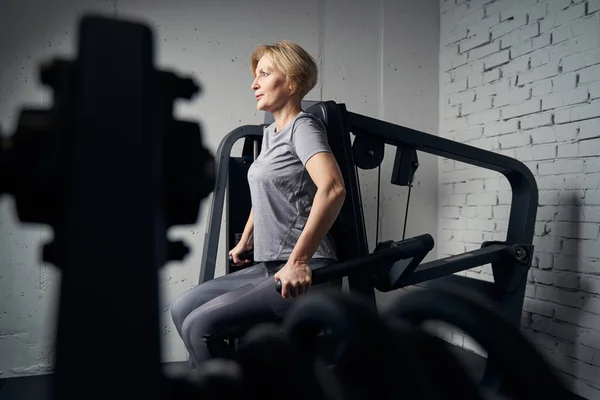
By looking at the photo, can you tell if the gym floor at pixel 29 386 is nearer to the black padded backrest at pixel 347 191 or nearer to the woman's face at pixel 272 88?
the black padded backrest at pixel 347 191

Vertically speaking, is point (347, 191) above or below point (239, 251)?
above

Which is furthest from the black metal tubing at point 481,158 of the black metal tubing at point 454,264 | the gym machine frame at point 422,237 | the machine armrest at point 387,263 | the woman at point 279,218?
the machine armrest at point 387,263

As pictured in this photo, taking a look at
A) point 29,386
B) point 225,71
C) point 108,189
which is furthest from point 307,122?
point 29,386

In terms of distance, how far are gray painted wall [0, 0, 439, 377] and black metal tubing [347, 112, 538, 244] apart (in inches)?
37.1

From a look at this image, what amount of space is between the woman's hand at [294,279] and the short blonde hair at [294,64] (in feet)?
1.94

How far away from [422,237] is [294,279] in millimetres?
526

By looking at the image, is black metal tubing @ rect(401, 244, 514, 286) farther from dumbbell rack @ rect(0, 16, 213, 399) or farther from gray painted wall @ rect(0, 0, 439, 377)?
dumbbell rack @ rect(0, 16, 213, 399)

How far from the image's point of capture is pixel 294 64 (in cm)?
160

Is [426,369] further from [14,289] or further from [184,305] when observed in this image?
[14,289]

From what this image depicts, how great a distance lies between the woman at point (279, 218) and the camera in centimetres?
132

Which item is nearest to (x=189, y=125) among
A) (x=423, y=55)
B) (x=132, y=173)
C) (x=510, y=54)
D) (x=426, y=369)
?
(x=132, y=173)

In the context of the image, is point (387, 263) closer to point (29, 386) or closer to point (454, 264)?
point (454, 264)

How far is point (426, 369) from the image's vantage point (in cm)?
39

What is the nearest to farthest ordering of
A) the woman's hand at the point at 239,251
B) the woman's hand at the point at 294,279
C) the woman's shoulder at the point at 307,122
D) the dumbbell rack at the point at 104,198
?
1. the dumbbell rack at the point at 104,198
2. the woman's hand at the point at 294,279
3. the woman's shoulder at the point at 307,122
4. the woman's hand at the point at 239,251
